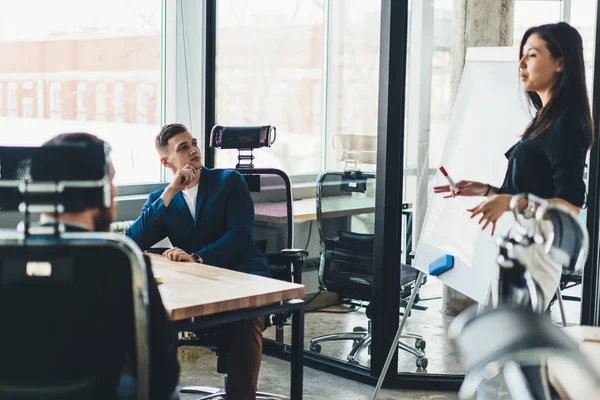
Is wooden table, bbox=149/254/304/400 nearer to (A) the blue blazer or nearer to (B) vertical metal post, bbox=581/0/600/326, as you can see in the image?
(A) the blue blazer

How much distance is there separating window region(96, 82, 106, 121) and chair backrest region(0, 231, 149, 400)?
299cm

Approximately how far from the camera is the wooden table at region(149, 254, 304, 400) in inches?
96.6

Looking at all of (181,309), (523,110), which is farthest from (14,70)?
(523,110)

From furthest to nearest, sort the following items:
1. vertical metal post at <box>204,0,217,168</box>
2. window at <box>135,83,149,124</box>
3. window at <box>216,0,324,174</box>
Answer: vertical metal post at <box>204,0,217,168</box> < window at <box>135,83,149,124</box> < window at <box>216,0,324,174</box>

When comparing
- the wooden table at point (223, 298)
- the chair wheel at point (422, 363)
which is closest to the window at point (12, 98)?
the wooden table at point (223, 298)

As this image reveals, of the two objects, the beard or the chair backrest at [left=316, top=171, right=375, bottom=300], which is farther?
the chair backrest at [left=316, top=171, right=375, bottom=300]

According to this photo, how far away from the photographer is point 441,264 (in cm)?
329

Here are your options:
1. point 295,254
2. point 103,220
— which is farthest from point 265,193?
point 103,220

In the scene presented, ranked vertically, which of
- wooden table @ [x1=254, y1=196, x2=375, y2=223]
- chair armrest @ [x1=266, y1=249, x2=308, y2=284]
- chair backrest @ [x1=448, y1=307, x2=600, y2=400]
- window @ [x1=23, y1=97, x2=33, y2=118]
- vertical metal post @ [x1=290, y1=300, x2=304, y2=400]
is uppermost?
window @ [x1=23, y1=97, x2=33, y2=118]

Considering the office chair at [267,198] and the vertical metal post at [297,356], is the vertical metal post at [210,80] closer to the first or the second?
the office chair at [267,198]

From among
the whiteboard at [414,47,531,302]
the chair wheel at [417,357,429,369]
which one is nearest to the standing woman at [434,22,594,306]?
the whiteboard at [414,47,531,302]

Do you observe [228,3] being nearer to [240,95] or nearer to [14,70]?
[240,95]

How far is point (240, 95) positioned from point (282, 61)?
348 millimetres

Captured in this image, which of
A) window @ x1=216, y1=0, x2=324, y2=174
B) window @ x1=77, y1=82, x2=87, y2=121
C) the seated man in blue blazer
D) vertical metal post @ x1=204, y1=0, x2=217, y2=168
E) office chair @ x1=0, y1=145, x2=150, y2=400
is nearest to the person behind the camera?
office chair @ x1=0, y1=145, x2=150, y2=400
